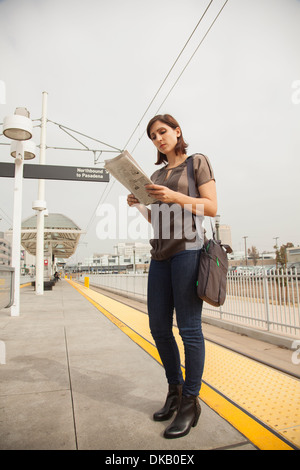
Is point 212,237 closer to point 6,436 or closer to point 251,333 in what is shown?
point 6,436

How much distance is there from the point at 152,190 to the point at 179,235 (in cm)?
33

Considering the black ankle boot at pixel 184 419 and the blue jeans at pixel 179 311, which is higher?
the blue jeans at pixel 179 311

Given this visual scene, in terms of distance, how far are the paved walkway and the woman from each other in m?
0.15

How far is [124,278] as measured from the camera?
13.9 metres

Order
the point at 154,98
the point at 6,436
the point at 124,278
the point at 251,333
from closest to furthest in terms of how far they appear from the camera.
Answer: the point at 6,436 → the point at 251,333 → the point at 154,98 → the point at 124,278

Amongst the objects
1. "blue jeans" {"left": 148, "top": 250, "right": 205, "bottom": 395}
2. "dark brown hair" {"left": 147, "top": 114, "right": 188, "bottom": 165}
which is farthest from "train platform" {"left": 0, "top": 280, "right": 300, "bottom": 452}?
"dark brown hair" {"left": 147, "top": 114, "right": 188, "bottom": 165}

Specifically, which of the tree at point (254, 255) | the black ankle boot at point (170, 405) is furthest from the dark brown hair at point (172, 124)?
the tree at point (254, 255)

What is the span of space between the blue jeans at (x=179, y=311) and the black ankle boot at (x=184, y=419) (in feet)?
0.17

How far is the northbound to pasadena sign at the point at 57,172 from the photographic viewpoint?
6.46 meters

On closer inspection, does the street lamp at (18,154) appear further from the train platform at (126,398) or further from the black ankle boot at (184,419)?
the black ankle boot at (184,419)

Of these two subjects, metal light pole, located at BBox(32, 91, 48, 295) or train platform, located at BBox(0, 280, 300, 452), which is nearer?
train platform, located at BBox(0, 280, 300, 452)

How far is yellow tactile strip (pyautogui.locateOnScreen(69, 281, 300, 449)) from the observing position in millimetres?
1644

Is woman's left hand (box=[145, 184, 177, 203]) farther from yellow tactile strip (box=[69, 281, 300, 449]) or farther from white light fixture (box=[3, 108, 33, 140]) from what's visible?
white light fixture (box=[3, 108, 33, 140])
